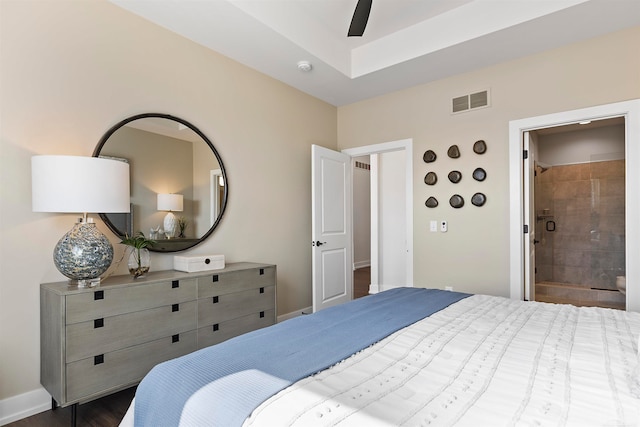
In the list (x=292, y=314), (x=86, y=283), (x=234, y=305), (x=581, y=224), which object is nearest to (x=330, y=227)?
(x=292, y=314)

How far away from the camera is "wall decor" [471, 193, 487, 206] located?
344cm

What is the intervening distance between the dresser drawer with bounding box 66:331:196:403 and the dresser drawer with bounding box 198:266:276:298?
36cm

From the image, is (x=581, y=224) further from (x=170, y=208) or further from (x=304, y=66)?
(x=170, y=208)

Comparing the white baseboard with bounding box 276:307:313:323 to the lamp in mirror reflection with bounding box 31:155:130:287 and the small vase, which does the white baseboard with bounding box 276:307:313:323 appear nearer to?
the small vase

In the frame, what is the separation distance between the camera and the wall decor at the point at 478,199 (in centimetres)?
344

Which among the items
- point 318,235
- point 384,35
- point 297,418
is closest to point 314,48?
point 384,35

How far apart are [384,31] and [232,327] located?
301 cm

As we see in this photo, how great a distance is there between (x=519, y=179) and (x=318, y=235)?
2.07 metres

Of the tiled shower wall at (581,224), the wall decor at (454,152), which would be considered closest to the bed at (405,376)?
the wall decor at (454,152)

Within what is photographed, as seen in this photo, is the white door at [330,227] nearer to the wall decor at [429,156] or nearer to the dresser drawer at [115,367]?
the wall decor at [429,156]

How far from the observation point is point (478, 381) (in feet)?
3.34

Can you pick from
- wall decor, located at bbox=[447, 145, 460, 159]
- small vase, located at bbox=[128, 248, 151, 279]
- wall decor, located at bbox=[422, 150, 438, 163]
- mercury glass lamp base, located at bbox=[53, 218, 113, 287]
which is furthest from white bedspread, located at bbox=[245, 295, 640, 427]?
wall decor, located at bbox=[422, 150, 438, 163]

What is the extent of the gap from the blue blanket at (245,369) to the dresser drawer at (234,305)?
1175 mm

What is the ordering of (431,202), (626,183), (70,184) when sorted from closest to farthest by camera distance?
(70,184)
(626,183)
(431,202)
